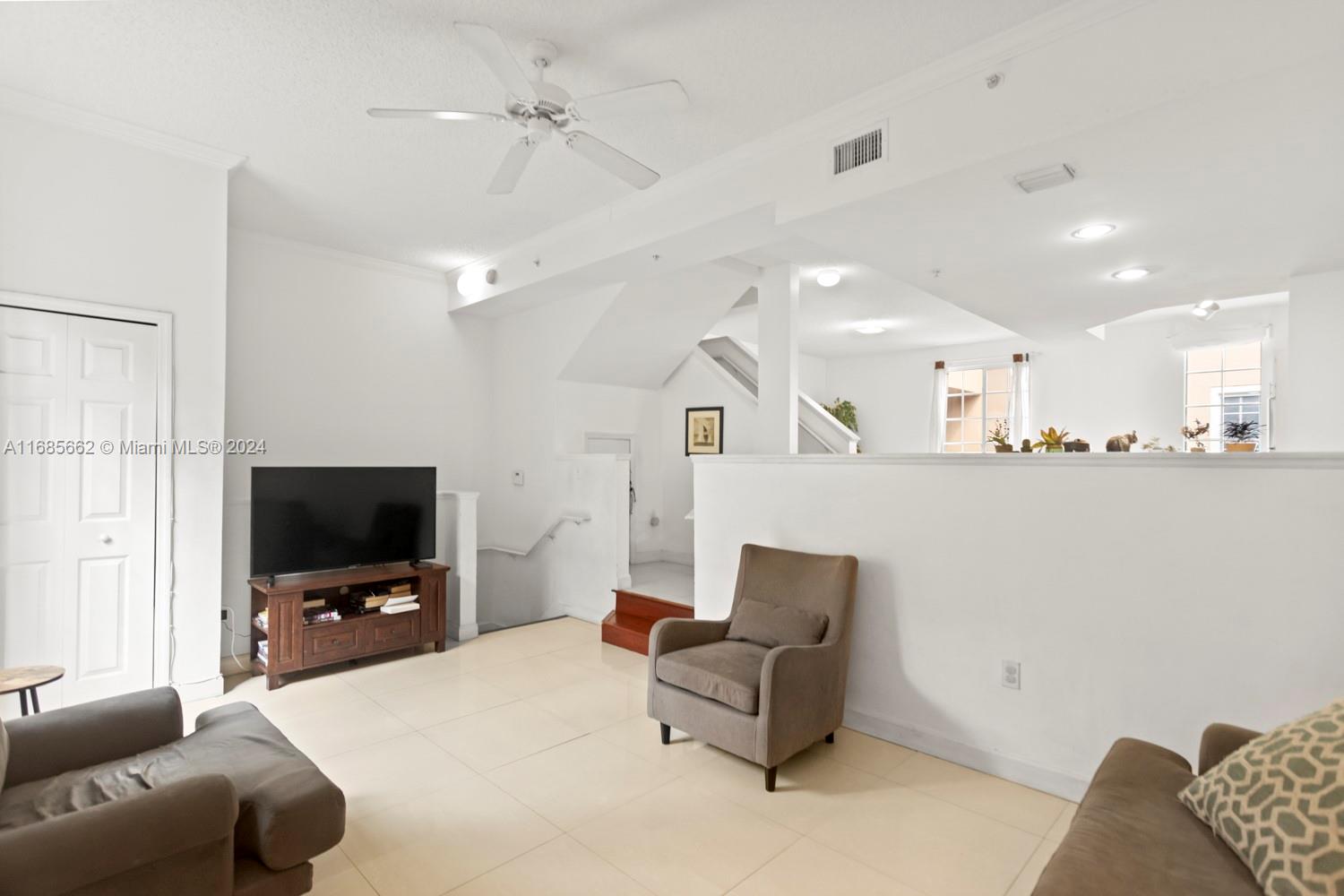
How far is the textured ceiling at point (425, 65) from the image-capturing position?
2535 mm

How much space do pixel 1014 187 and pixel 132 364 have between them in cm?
457

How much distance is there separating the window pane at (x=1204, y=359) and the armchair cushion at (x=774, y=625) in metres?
6.04

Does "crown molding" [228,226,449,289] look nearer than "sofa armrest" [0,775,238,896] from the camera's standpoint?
No

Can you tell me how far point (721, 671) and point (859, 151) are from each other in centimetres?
248

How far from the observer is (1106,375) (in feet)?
24.0

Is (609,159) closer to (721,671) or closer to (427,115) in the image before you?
(427,115)

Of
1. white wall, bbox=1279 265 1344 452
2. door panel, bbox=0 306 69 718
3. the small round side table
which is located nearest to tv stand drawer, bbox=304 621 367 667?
door panel, bbox=0 306 69 718

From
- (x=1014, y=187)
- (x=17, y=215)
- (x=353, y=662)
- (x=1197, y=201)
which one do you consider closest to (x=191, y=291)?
(x=17, y=215)

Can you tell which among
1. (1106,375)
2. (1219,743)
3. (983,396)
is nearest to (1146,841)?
(1219,743)

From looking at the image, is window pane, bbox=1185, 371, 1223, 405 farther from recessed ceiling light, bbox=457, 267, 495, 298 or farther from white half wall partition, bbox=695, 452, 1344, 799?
recessed ceiling light, bbox=457, 267, 495, 298

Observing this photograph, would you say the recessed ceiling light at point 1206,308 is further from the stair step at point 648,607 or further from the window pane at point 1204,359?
the stair step at point 648,607

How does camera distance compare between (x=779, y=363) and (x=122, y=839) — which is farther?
(x=779, y=363)

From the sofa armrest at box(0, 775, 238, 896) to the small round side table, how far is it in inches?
54.1

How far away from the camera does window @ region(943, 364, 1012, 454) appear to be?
27.0ft
